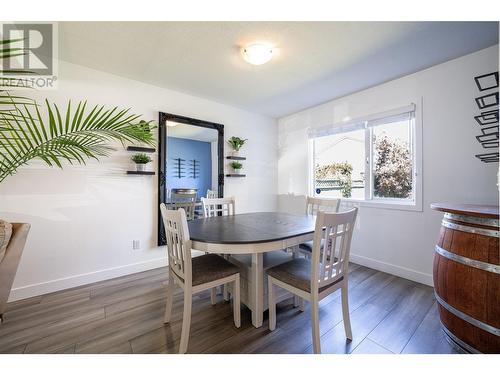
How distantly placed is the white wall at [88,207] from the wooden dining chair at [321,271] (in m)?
1.87

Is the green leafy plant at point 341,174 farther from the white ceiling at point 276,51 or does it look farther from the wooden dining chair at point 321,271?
the wooden dining chair at point 321,271

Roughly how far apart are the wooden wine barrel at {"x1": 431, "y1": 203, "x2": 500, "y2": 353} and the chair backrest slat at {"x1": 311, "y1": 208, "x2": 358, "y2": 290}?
0.60 metres

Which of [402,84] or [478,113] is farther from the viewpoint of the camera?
[402,84]

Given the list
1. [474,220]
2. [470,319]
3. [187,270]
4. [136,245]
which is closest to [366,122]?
[474,220]

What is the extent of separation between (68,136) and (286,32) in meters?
1.86

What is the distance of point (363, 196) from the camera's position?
9.54 ft

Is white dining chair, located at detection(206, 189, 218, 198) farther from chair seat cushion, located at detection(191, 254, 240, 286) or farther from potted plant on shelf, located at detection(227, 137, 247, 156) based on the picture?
chair seat cushion, located at detection(191, 254, 240, 286)

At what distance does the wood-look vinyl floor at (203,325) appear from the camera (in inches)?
54.6

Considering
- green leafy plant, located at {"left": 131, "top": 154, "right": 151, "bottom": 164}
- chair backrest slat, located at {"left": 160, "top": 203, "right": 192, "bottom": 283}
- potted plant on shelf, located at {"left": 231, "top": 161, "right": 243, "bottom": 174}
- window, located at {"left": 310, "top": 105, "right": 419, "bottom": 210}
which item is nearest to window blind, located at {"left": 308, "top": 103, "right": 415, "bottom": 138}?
window, located at {"left": 310, "top": 105, "right": 419, "bottom": 210}

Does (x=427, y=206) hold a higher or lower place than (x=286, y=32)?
lower

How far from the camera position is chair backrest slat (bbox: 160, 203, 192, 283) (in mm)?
1347

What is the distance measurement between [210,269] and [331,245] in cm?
87
